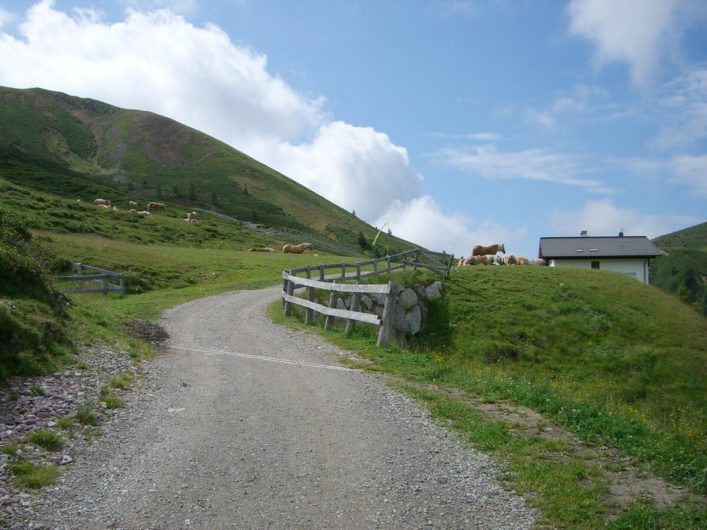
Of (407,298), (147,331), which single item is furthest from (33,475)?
(407,298)

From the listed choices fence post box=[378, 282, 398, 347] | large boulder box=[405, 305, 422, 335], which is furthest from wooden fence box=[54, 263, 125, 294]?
fence post box=[378, 282, 398, 347]

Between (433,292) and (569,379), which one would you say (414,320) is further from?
(569,379)

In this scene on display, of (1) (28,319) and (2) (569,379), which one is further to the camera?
(2) (569,379)

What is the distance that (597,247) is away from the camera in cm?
5159

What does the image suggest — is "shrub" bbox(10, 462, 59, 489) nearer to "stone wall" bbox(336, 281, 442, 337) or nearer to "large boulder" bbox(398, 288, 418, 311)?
"stone wall" bbox(336, 281, 442, 337)

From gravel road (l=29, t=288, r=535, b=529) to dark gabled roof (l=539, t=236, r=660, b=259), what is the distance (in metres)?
44.8

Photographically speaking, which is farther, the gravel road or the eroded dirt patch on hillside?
the eroded dirt patch on hillside

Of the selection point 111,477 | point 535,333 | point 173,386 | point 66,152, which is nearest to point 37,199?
point 535,333

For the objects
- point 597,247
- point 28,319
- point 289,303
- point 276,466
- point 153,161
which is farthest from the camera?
point 153,161

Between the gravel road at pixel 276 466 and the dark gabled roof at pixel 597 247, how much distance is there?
1762 inches

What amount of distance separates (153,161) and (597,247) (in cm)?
12807

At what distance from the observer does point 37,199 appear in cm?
5794

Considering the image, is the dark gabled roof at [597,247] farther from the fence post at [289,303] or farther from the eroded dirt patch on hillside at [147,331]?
A: the eroded dirt patch on hillside at [147,331]

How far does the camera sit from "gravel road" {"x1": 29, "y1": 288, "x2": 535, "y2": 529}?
5.35 m
